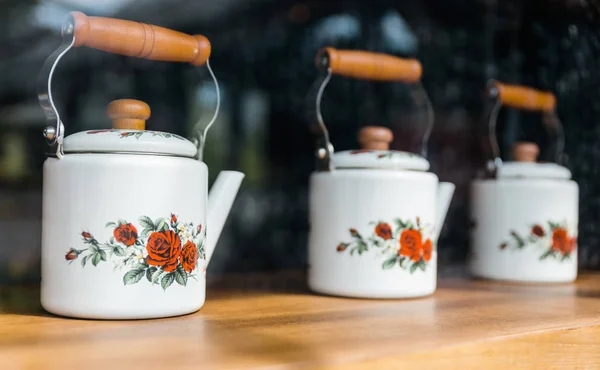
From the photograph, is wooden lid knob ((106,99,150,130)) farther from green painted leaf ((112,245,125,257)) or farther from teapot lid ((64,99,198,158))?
green painted leaf ((112,245,125,257))

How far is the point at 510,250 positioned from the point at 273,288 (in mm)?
333

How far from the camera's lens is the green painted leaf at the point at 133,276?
0.59m

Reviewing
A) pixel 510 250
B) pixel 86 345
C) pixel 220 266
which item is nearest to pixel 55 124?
pixel 86 345

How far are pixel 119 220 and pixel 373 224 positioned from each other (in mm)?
285

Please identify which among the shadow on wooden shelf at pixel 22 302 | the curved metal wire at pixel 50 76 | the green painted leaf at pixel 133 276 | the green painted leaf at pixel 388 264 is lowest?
the shadow on wooden shelf at pixel 22 302

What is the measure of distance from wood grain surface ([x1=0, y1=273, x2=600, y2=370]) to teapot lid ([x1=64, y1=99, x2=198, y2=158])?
15 cm

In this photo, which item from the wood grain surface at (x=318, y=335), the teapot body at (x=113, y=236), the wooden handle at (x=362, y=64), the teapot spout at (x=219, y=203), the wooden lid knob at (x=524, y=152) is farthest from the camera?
the wooden lid knob at (x=524, y=152)

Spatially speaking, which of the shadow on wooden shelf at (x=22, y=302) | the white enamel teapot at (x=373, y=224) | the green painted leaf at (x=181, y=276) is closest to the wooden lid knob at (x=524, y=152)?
the white enamel teapot at (x=373, y=224)

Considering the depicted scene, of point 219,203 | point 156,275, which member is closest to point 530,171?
point 219,203

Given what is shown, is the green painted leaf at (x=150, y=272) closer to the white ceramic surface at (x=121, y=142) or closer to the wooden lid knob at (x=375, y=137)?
the white ceramic surface at (x=121, y=142)

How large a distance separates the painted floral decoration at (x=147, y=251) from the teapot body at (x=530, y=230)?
18.6 inches

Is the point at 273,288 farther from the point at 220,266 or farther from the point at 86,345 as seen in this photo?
the point at 86,345

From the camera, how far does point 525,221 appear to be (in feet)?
3.00

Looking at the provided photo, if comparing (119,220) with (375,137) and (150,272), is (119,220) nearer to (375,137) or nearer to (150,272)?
(150,272)
